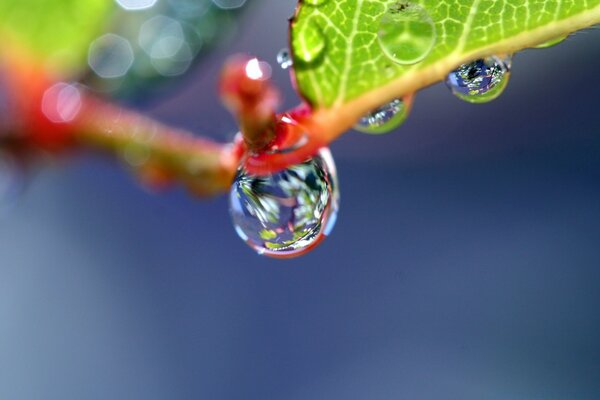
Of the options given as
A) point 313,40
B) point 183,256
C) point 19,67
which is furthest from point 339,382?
point 313,40

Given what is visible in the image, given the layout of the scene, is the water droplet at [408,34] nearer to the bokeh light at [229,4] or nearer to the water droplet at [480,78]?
the water droplet at [480,78]

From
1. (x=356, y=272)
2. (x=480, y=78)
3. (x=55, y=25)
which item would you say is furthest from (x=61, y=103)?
(x=356, y=272)

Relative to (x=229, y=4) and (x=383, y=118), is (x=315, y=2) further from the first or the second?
(x=229, y=4)

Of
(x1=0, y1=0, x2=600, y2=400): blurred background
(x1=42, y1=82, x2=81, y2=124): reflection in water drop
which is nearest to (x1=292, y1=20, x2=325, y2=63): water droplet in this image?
(x1=42, y1=82, x2=81, y2=124): reflection in water drop

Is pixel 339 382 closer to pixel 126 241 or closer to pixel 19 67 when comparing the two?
pixel 126 241

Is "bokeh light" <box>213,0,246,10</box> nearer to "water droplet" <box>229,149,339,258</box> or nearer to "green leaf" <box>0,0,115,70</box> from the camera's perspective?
"green leaf" <box>0,0,115,70</box>

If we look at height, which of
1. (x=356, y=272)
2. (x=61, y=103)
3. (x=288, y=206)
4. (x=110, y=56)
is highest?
(x=356, y=272)

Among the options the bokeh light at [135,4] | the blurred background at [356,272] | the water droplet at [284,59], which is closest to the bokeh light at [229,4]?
the bokeh light at [135,4]
